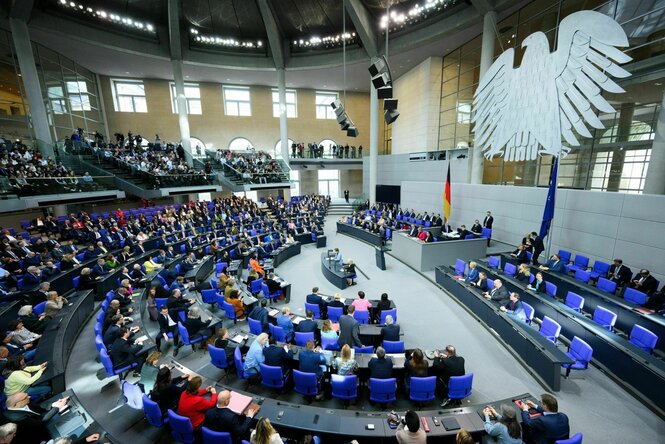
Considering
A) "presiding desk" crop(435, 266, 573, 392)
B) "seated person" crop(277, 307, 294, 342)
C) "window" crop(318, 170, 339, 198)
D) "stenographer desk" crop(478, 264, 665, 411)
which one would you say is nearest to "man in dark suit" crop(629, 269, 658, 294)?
"stenographer desk" crop(478, 264, 665, 411)

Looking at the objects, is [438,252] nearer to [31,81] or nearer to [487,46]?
[487,46]

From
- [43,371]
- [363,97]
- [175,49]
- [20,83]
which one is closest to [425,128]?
[363,97]

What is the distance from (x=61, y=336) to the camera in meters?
5.76

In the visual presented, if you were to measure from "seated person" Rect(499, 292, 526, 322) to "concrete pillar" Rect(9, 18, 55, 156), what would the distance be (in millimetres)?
22515

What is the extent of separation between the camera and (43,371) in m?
4.70

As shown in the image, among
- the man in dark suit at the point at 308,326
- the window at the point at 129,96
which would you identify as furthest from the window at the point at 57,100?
the man in dark suit at the point at 308,326

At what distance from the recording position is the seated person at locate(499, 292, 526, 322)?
6562 mm

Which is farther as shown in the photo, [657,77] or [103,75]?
[103,75]

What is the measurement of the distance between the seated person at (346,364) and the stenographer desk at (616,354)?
15.2 ft

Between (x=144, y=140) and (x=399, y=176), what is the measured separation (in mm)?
22220

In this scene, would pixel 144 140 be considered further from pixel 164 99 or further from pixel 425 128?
pixel 425 128

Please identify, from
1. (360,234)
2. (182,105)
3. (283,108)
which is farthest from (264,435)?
(283,108)

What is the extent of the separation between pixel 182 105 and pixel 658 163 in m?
26.4

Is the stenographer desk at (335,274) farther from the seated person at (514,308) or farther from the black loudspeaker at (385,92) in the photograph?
the black loudspeaker at (385,92)
